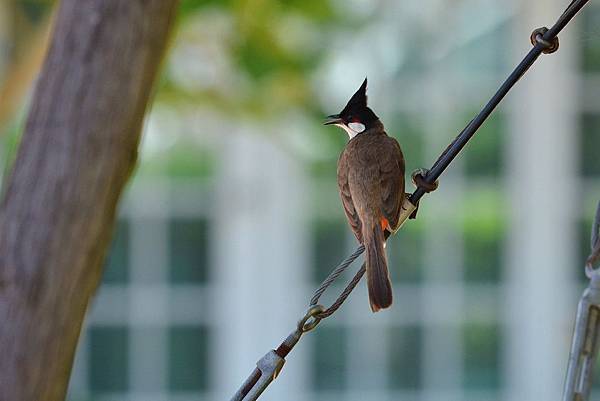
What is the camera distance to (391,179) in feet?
5.85

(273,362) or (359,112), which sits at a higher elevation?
(359,112)

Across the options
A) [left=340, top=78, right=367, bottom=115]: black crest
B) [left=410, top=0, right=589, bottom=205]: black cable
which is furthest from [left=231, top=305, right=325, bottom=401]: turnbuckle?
[left=340, top=78, right=367, bottom=115]: black crest

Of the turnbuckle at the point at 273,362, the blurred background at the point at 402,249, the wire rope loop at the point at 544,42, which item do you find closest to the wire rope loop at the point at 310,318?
the turnbuckle at the point at 273,362

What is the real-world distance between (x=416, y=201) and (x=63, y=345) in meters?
0.49

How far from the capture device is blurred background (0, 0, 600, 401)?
4.81 meters

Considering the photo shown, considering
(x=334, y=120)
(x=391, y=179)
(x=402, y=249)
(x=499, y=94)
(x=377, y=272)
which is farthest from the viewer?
(x=402, y=249)

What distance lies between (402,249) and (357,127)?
10.1 feet

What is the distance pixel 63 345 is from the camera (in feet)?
5.15

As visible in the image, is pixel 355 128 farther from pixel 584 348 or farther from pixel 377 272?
pixel 584 348

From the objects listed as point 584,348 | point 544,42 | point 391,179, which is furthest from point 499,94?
point 391,179

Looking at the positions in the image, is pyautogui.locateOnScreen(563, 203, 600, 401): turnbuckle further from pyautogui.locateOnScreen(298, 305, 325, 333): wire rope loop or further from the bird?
the bird

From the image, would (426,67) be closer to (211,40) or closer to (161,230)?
(161,230)

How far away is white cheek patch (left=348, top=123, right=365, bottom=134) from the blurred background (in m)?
2.67

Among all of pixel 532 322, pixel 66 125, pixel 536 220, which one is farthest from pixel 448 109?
pixel 66 125
